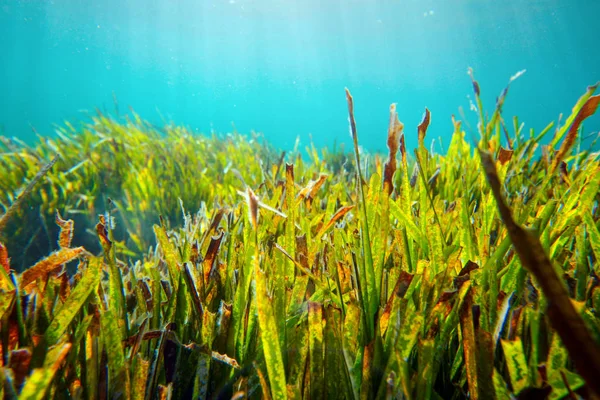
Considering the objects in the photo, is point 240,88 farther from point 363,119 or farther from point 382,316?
point 382,316

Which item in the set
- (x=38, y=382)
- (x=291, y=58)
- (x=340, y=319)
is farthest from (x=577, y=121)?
(x=291, y=58)

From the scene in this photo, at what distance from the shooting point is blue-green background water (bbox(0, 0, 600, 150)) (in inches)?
2165

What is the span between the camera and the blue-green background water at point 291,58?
55.0 metres

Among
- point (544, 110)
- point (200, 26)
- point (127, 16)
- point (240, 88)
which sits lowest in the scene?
point (127, 16)

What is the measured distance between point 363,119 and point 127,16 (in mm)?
66546

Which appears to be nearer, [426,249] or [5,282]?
[5,282]

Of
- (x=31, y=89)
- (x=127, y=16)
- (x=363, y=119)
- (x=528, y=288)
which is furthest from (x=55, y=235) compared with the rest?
(x=31, y=89)

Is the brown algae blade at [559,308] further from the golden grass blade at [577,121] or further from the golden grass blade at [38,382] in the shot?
the golden grass blade at [577,121]

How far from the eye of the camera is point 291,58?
3538 inches

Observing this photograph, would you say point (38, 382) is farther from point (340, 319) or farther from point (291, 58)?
point (291, 58)

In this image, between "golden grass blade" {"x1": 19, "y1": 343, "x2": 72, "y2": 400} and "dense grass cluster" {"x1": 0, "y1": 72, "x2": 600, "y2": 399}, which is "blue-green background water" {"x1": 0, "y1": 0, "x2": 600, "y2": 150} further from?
"golden grass blade" {"x1": 19, "y1": 343, "x2": 72, "y2": 400}

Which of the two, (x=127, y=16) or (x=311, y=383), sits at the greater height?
(x=127, y=16)

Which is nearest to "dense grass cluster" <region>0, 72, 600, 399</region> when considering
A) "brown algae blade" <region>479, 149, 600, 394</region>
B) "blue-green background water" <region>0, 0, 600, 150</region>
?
"brown algae blade" <region>479, 149, 600, 394</region>

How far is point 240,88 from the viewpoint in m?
114
